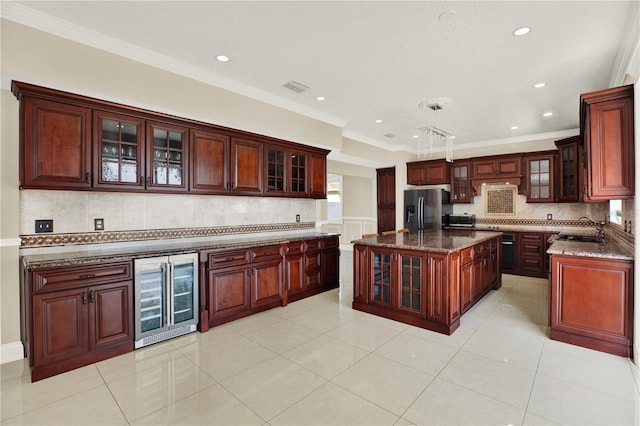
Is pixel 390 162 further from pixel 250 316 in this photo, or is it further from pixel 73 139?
pixel 73 139

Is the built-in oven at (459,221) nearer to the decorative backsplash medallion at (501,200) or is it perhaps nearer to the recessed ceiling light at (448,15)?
the decorative backsplash medallion at (501,200)

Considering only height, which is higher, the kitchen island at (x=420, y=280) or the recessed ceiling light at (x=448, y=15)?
the recessed ceiling light at (x=448, y=15)

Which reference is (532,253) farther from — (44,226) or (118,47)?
(44,226)

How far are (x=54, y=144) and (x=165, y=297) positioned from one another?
5.34 feet

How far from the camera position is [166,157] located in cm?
327

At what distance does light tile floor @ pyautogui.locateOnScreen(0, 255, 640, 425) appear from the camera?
1.95 m

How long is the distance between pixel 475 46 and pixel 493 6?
1.90 ft

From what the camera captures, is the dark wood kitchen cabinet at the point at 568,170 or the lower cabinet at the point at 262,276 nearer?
the lower cabinet at the point at 262,276

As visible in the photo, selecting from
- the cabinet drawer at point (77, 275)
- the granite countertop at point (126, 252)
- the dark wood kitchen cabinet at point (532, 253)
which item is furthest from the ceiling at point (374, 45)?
the dark wood kitchen cabinet at point (532, 253)

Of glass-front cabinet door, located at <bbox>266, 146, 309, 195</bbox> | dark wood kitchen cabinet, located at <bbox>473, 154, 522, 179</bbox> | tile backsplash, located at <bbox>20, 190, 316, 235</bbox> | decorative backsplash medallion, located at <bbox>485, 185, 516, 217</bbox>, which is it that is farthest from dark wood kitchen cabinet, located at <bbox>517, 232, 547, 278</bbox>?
tile backsplash, located at <bbox>20, 190, 316, 235</bbox>

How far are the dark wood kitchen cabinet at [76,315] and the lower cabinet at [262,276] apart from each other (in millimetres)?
732

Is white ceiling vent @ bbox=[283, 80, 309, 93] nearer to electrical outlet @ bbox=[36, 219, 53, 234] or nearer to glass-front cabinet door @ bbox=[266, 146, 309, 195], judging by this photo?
glass-front cabinet door @ bbox=[266, 146, 309, 195]

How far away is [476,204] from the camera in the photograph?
689 cm

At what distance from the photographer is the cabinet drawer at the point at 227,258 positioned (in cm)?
332
